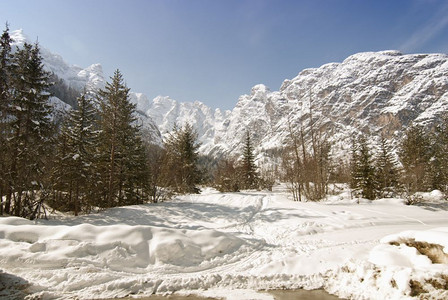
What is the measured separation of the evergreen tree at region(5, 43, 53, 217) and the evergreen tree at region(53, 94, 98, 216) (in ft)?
4.18

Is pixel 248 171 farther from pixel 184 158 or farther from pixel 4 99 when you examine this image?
pixel 4 99

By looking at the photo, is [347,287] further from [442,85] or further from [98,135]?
[442,85]

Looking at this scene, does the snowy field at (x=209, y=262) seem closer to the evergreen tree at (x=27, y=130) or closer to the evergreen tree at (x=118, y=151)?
the evergreen tree at (x=27, y=130)

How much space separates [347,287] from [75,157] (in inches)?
635

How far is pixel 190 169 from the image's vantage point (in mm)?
26922

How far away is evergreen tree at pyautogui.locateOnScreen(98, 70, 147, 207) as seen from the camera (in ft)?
56.3

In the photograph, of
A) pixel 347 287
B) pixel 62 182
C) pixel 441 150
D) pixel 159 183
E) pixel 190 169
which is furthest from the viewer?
pixel 441 150

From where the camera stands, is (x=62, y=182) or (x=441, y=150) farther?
(x=441, y=150)

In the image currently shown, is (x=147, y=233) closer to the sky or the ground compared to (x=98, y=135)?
closer to the ground

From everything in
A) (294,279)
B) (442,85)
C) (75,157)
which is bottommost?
(294,279)

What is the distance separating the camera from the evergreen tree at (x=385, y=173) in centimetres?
2275

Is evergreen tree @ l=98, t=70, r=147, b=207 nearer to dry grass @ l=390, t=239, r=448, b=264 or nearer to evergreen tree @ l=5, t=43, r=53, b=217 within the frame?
evergreen tree @ l=5, t=43, r=53, b=217

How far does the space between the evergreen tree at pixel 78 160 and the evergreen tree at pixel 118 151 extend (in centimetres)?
101

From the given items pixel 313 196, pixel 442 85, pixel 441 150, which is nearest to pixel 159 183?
pixel 313 196
